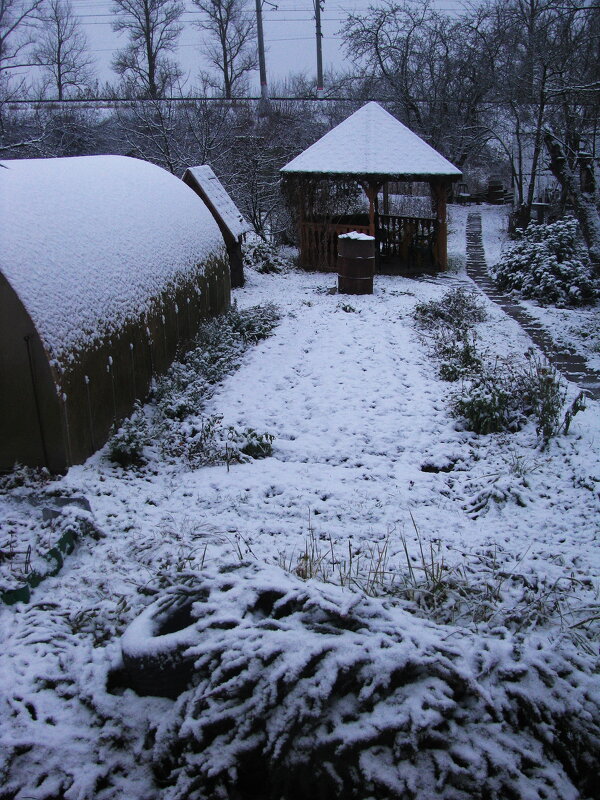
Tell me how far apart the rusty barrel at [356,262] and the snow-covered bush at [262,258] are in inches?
126

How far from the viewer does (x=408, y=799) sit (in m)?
2.06

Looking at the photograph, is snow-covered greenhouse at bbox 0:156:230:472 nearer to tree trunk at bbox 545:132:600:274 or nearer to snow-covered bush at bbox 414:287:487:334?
snow-covered bush at bbox 414:287:487:334

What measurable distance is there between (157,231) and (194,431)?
9.70 feet

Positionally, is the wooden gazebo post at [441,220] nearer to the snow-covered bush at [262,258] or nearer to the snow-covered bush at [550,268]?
the snow-covered bush at [550,268]

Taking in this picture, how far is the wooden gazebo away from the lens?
1483cm

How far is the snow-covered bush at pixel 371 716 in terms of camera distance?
2129 mm

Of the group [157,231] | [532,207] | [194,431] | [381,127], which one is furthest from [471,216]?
[194,431]

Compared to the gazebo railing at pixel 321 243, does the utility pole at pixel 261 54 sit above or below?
above

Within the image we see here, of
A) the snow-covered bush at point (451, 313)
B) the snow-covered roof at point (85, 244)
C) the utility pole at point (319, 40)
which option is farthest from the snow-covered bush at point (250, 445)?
the utility pole at point (319, 40)

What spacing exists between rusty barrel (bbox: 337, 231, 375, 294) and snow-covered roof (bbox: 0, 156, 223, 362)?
4393 millimetres

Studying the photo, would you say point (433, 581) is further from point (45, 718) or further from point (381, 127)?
point (381, 127)

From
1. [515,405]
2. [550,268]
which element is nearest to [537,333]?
[550,268]

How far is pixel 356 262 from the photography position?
12.9 m

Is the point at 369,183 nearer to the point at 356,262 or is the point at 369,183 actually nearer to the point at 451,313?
the point at 356,262
